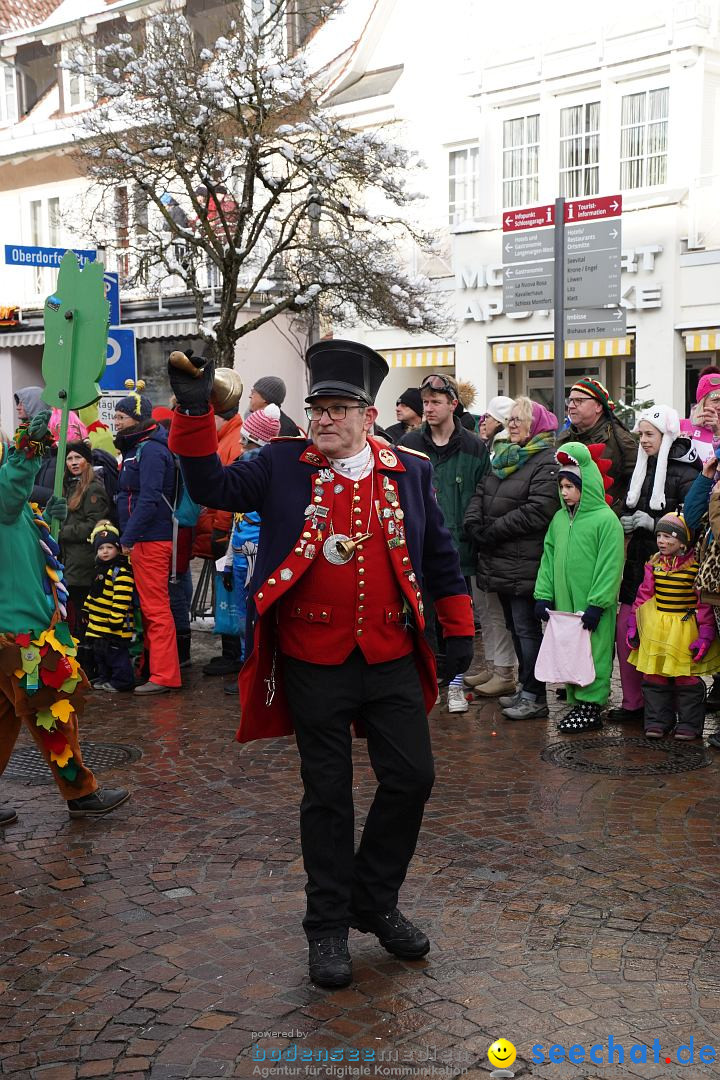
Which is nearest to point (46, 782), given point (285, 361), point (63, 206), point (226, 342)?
point (226, 342)

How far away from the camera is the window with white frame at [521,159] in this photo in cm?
2352

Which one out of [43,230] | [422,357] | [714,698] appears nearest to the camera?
[714,698]

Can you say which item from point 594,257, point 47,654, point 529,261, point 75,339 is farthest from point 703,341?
point 47,654

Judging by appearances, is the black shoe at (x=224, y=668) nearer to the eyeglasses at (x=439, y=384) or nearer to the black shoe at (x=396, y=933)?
the eyeglasses at (x=439, y=384)

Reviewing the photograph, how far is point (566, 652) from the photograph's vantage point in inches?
289

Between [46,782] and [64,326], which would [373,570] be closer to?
[64,326]

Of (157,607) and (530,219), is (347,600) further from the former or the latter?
(530,219)

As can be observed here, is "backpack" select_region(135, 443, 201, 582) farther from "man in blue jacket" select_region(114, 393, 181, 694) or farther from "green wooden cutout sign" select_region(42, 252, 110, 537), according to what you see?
"green wooden cutout sign" select_region(42, 252, 110, 537)

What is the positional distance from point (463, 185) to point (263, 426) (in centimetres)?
1805

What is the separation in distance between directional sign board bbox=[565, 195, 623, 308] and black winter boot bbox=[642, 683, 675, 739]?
578 cm

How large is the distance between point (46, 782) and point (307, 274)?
13.3m

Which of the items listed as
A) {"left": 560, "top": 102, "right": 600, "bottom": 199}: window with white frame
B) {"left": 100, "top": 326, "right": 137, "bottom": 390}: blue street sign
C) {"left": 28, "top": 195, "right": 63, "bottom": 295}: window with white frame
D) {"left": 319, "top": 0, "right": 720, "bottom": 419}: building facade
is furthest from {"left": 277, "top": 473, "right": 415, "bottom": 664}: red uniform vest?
{"left": 28, "top": 195, "right": 63, "bottom": 295}: window with white frame

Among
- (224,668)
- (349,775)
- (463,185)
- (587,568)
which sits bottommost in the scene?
(224,668)

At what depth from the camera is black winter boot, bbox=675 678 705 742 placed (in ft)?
23.2
